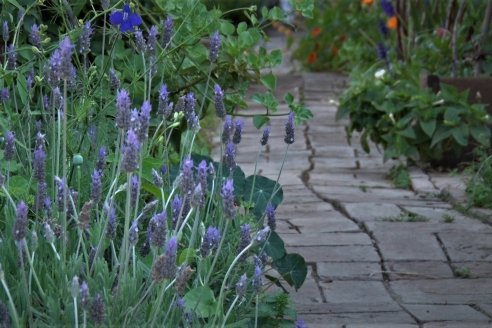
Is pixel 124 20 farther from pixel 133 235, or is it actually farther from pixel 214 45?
pixel 133 235

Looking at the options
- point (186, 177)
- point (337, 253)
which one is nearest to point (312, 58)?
point (337, 253)

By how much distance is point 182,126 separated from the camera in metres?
4.05

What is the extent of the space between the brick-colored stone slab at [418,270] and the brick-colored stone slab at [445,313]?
0.44 m

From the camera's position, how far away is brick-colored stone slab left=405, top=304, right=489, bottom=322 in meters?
3.45

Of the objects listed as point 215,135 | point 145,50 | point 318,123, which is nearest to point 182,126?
point 145,50

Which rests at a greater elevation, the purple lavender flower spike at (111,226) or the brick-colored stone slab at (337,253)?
the purple lavender flower spike at (111,226)

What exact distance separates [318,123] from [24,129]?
5064 millimetres

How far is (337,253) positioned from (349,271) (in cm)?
28

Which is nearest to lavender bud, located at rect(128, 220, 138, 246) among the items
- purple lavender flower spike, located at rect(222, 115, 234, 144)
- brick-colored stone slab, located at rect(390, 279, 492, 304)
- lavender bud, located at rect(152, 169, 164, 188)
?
lavender bud, located at rect(152, 169, 164, 188)

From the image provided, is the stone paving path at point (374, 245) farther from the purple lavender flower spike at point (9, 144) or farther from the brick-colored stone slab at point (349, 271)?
the purple lavender flower spike at point (9, 144)

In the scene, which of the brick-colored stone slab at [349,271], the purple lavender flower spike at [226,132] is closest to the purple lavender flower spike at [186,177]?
the purple lavender flower spike at [226,132]

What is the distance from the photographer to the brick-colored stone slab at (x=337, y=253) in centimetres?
433

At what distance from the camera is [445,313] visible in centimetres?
353

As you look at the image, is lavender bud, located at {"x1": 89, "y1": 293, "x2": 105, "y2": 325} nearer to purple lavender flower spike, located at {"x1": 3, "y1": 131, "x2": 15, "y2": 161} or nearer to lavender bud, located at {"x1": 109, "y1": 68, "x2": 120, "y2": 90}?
purple lavender flower spike, located at {"x1": 3, "y1": 131, "x2": 15, "y2": 161}
